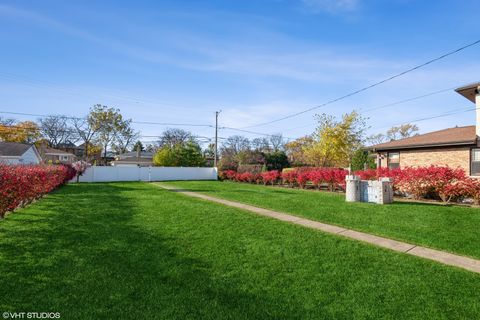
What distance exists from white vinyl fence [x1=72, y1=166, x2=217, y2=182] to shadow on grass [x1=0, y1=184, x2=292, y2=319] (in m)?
21.3

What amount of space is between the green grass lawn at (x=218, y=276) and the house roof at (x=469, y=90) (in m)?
14.2

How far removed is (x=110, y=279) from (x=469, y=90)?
18403 millimetres

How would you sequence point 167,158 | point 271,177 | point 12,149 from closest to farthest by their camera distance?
point 271,177 < point 12,149 < point 167,158

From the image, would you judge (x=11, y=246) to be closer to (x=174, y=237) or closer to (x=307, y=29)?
(x=174, y=237)

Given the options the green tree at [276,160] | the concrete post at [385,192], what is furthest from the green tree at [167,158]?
the concrete post at [385,192]

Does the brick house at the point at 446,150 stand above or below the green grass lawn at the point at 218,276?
above

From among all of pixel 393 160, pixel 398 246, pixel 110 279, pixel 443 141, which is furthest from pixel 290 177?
pixel 110 279

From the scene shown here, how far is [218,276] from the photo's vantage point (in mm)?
3889

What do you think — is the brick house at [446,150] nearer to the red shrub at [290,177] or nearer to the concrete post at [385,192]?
the red shrub at [290,177]

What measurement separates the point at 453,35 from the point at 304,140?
4765cm

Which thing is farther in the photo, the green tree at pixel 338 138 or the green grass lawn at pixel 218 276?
the green tree at pixel 338 138

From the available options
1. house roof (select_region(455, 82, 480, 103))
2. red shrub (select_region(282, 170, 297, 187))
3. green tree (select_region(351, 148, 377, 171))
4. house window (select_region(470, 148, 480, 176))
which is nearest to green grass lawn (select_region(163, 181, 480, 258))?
house window (select_region(470, 148, 480, 176))

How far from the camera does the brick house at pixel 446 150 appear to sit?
14.2m

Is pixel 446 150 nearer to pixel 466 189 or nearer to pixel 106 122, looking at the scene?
pixel 466 189
